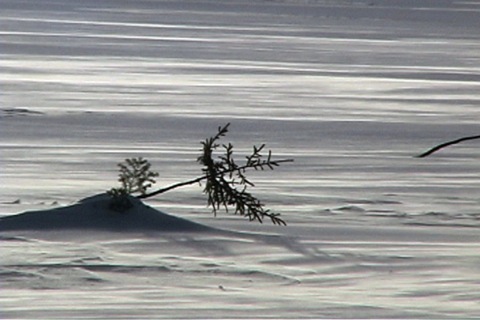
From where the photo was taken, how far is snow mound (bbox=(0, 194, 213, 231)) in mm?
6629

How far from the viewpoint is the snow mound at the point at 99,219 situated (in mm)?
6629

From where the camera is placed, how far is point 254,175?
9.15 m

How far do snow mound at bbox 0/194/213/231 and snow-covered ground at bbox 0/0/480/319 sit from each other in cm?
6

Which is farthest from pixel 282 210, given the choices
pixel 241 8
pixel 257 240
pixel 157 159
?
pixel 241 8

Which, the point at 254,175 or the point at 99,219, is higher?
the point at 254,175

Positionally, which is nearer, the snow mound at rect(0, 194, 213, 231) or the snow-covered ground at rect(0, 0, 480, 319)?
the snow-covered ground at rect(0, 0, 480, 319)

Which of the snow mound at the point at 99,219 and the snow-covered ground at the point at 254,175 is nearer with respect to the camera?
the snow-covered ground at the point at 254,175

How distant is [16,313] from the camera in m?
4.88

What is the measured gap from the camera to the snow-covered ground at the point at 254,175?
17.4 feet

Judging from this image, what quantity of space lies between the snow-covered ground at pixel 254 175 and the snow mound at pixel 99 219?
0.06m

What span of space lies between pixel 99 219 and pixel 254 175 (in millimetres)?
2515

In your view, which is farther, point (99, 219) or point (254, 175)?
point (254, 175)

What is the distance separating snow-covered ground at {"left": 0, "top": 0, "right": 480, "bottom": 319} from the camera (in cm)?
530

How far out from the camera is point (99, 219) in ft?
22.1
